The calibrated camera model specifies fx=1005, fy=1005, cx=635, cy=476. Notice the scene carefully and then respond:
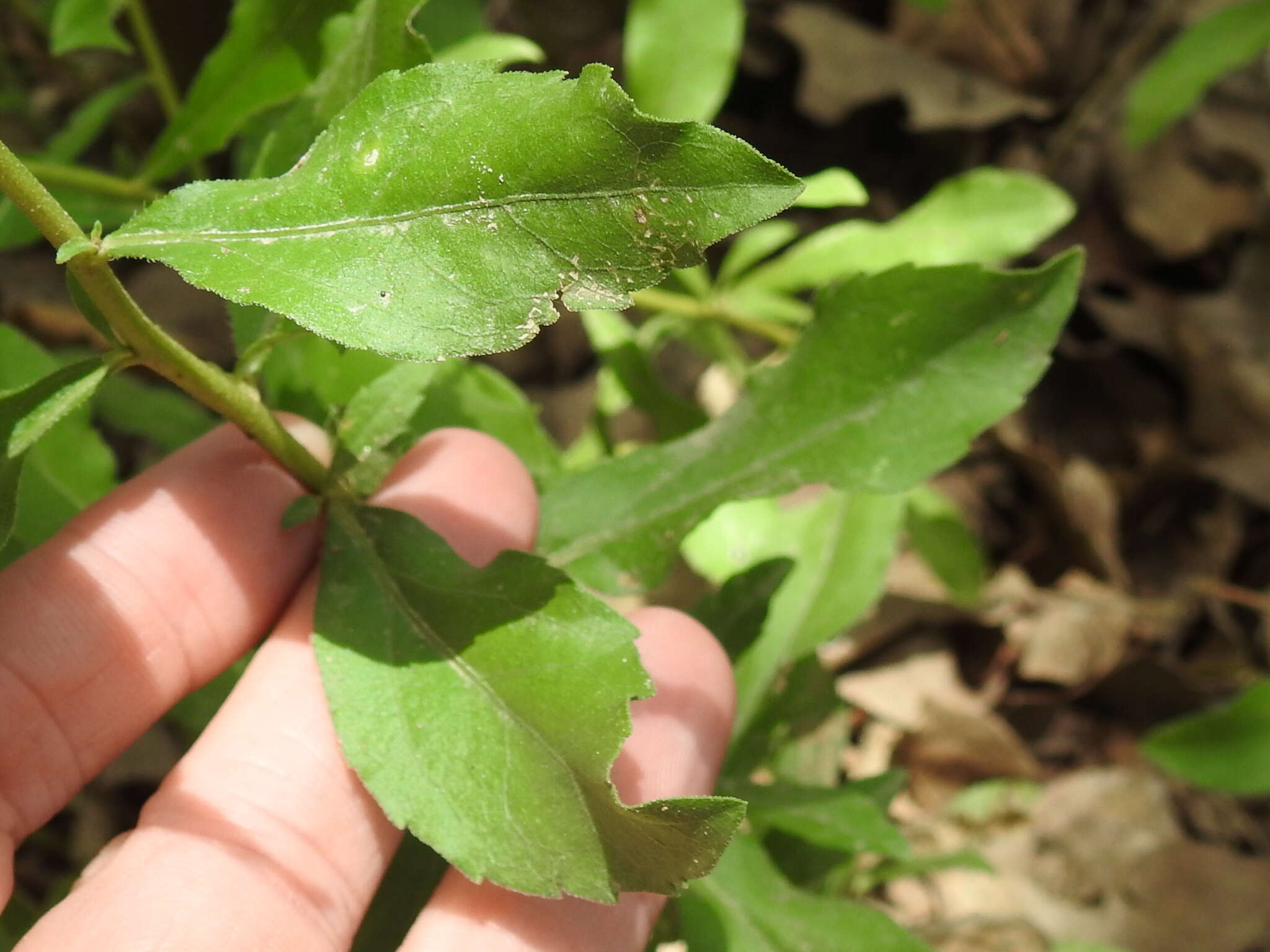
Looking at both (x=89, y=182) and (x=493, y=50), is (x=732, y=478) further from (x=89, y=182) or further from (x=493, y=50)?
(x=89, y=182)

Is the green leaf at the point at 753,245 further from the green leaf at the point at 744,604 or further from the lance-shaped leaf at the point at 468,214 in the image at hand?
the lance-shaped leaf at the point at 468,214

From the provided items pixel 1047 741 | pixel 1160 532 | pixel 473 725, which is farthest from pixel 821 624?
pixel 1160 532

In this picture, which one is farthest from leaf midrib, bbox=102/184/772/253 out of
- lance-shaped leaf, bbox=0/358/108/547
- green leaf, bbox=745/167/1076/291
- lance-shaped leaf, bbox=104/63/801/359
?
green leaf, bbox=745/167/1076/291

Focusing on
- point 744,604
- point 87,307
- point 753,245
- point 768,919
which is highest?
point 87,307

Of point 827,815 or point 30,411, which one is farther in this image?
point 827,815

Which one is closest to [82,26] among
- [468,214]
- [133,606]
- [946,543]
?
[133,606]

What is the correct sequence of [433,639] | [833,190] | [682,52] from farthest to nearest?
[682,52]
[833,190]
[433,639]

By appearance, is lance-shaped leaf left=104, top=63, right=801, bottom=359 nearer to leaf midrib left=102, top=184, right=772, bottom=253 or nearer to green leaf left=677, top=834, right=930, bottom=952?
leaf midrib left=102, top=184, right=772, bottom=253

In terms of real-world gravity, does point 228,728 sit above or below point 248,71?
below
